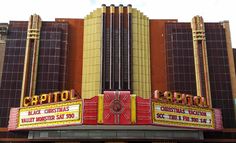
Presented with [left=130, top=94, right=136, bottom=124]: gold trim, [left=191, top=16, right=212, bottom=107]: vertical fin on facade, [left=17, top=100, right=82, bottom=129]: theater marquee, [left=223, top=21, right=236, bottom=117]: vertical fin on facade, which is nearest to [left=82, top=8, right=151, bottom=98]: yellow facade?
[left=191, top=16, right=212, bottom=107]: vertical fin on facade

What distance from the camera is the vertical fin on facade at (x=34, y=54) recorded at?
56.7 meters

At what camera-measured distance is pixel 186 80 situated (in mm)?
58031

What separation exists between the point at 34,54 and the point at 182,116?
27206mm

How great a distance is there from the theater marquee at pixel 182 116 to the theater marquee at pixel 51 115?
10929mm

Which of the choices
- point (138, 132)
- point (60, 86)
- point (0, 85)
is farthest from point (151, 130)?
point (0, 85)

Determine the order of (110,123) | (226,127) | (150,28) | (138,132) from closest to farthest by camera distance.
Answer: (110,123) < (138,132) < (226,127) < (150,28)

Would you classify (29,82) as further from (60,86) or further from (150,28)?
(150,28)

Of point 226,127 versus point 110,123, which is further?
point 226,127

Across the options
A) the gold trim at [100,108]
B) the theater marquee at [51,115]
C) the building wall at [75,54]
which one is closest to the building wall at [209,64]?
the building wall at [75,54]

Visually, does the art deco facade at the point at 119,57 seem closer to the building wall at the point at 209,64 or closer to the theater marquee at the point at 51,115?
the building wall at the point at 209,64

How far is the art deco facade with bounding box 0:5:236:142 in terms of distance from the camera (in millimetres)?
57219

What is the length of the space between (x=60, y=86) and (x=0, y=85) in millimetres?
10011

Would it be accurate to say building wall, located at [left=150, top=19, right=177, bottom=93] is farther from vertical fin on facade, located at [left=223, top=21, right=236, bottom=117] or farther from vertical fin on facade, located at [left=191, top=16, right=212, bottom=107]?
vertical fin on facade, located at [left=223, top=21, right=236, bottom=117]

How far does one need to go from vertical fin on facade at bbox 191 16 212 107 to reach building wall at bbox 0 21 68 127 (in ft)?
75.4
